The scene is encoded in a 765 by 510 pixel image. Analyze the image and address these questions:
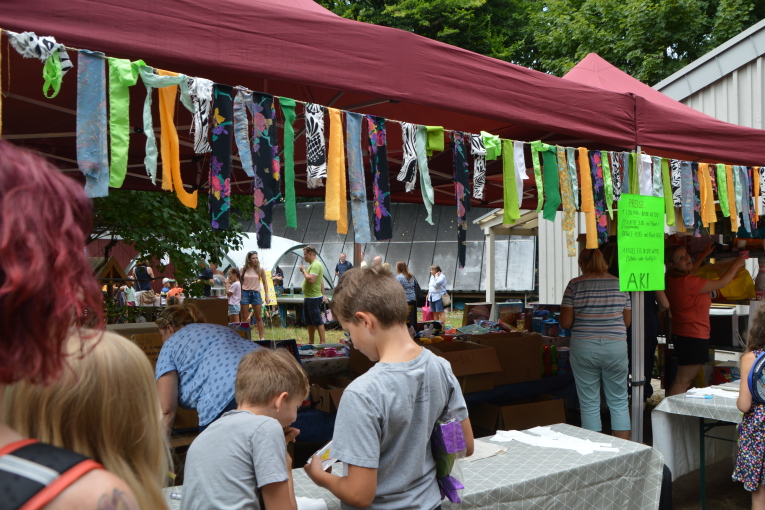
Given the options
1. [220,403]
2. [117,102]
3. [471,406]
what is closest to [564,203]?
[471,406]

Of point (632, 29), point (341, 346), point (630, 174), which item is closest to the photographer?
point (630, 174)

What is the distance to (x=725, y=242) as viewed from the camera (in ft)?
20.6

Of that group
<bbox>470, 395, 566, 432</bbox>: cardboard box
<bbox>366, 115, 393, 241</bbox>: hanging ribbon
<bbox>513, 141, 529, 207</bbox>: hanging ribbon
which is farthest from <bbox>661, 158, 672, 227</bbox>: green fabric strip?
<bbox>366, 115, 393, 241</bbox>: hanging ribbon

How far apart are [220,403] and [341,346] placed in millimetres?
2937

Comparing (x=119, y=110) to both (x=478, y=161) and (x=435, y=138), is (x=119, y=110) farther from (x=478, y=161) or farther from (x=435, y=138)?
(x=478, y=161)

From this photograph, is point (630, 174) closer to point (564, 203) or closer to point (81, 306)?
point (564, 203)

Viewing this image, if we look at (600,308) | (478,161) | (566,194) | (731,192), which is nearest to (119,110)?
(478,161)

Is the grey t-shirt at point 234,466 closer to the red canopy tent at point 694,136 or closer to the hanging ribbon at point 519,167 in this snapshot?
the hanging ribbon at point 519,167

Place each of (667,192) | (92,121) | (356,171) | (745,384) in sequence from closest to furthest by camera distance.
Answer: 1. (92,121)
2. (356,171)
3. (745,384)
4. (667,192)

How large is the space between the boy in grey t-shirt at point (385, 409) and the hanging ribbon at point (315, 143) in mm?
993

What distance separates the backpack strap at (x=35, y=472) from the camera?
2.17 ft

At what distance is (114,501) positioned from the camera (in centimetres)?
73

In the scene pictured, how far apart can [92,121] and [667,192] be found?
140 inches

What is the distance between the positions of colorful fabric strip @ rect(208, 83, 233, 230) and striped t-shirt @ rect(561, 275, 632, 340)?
3070mm
